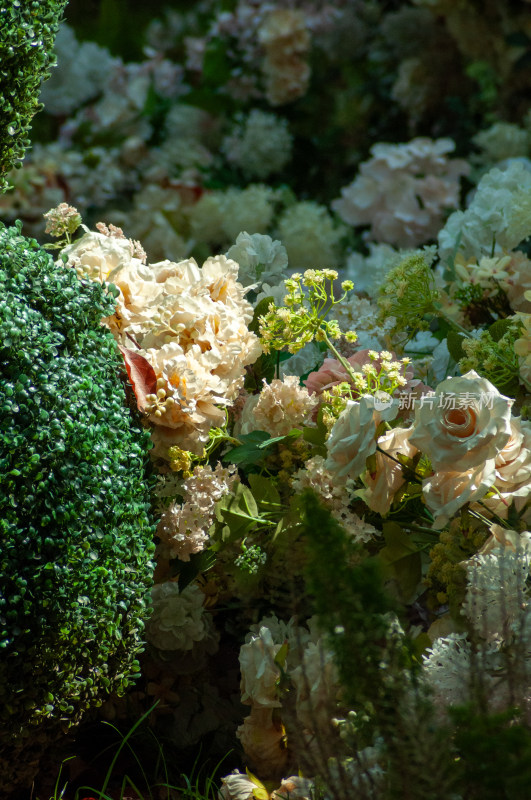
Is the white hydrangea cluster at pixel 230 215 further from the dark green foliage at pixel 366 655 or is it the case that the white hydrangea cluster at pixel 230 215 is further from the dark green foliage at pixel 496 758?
the dark green foliage at pixel 496 758

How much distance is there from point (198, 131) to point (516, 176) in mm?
2244

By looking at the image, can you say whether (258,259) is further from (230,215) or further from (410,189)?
(230,215)

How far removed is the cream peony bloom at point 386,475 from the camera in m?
1.29

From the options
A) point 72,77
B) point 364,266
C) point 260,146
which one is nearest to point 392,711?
point 364,266

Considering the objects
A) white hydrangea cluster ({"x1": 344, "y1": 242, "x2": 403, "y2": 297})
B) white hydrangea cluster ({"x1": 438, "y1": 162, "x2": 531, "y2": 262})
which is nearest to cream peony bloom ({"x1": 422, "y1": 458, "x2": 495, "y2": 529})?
white hydrangea cluster ({"x1": 438, "y1": 162, "x2": 531, "y2": 262})

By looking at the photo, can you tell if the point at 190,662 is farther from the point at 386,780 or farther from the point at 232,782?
the point at 386,780

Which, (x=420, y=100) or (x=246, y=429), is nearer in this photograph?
(x=246, y=429)

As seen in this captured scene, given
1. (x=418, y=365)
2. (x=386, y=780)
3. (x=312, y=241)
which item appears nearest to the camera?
(x=386, y=780)

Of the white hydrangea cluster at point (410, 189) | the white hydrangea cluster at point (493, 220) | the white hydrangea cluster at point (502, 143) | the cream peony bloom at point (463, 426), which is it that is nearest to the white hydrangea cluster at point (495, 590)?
the cream peony bloom at point (463, 426)

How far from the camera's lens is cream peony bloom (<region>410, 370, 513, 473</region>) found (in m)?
1.15

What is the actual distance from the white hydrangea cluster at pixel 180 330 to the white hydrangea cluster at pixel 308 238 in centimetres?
157

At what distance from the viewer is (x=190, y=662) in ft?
5.42

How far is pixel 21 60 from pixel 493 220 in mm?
1019

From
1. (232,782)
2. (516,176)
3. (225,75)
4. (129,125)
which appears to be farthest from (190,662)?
(225,75)
